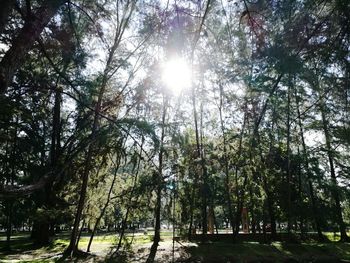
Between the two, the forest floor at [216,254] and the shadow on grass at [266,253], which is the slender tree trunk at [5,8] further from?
the shadow on grass at [266,253]

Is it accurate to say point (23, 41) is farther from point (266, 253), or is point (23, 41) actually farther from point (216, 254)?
point (266, 253)

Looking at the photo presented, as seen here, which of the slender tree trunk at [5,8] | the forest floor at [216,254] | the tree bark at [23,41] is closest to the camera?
the slender tree trunk at [5,8]

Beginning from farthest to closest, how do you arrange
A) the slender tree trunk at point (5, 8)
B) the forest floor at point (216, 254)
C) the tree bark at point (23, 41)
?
the forest floor at point (216, 254)
the tree bark at point (23, 41)
the slender tree trunk at point (5, 8)

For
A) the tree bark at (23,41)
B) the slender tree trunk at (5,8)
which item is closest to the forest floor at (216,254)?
the tree bark at (23,41)

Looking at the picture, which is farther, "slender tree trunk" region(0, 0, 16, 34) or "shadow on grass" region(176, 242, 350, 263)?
"shadow on grass" region(176, 242, 350, 263)

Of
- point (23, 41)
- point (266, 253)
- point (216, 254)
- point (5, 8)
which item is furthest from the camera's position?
point (266, 253)

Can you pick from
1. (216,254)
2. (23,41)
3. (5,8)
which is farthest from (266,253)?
(5,8)

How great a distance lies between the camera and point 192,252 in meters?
13.8

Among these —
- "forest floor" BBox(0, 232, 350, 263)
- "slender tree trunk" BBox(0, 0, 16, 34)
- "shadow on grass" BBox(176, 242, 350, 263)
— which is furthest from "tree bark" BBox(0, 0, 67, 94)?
"shadow on grass" BBox(176, 242, 350, 263)

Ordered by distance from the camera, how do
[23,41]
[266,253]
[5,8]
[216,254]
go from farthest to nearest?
[266,253], [216,254], [23,41], [5,8]

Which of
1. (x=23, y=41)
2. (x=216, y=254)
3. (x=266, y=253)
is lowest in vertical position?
(x=216, y=254)

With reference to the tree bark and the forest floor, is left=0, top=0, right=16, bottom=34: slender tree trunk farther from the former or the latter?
the forest floor

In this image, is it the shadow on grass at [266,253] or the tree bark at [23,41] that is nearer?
the tree bark at [23,41]

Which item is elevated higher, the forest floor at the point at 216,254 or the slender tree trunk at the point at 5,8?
the slender tree trunk at the point at 5,8
